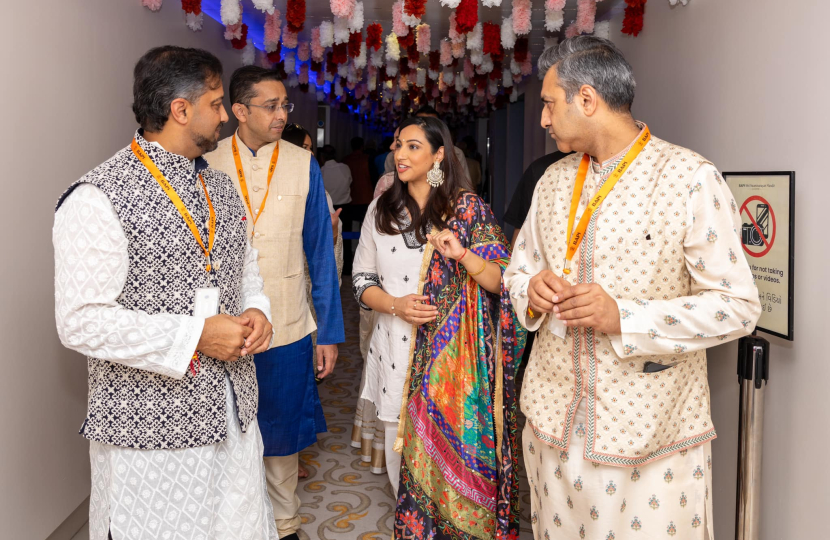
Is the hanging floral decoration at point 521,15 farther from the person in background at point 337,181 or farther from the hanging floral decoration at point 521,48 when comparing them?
the person in background at point 337,181

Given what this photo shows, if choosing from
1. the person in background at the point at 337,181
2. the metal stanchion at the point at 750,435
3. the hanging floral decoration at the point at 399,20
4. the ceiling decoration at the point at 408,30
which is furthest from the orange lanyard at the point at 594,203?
the person in background at the point at 337,181

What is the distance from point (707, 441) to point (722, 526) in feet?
2.66

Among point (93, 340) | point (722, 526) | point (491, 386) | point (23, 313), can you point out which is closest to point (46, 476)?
point (23, 313)

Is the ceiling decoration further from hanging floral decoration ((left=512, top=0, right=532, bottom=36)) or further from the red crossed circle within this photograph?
the red crossed circle

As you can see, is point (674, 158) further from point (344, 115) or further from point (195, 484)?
point (344, 115)

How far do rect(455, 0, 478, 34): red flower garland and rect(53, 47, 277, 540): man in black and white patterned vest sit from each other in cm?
244

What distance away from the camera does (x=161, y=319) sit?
154 cm

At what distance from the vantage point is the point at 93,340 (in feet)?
4.88

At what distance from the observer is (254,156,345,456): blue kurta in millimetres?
2531

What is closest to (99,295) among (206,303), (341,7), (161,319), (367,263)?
(161,319)

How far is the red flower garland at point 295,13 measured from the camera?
169 inches

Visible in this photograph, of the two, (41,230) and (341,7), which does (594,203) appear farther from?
(341,7)

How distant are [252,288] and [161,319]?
0.45 meters

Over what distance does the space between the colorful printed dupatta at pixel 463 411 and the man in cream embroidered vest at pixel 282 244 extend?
0.41m
